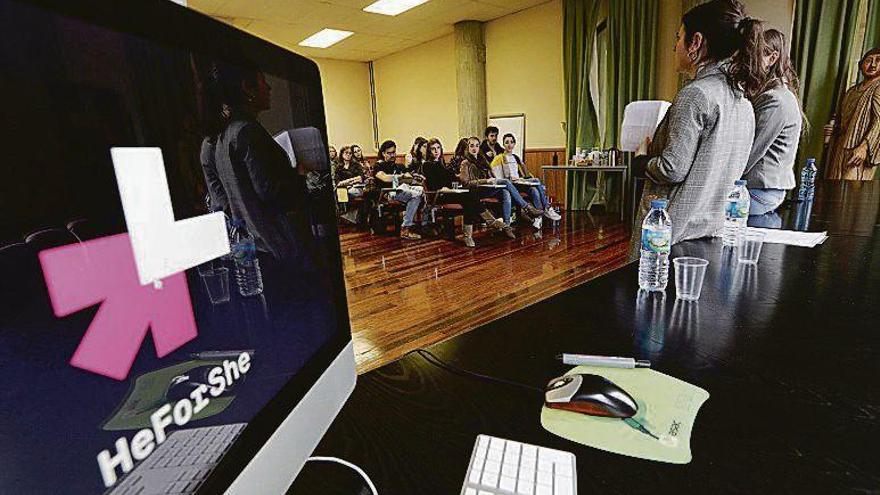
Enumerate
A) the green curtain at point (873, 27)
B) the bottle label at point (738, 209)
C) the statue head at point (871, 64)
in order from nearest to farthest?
the bottle label at point (738, 209), the statue head at point (871, 64), the green curtain at point (873, 27)

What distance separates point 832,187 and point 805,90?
6.08 ft

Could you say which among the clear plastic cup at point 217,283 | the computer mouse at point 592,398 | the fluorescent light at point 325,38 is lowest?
the computer mouse at point 592,398

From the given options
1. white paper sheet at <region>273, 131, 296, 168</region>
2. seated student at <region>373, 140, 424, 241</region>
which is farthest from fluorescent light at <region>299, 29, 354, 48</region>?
white paper sheet at <region>273, 131, 296, 168</region>

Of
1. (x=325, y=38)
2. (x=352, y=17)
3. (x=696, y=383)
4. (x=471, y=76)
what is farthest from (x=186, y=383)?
(x=325, y=38)

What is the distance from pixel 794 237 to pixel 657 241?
747mm

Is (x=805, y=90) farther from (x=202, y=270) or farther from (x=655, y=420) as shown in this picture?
(x=202, y=270)

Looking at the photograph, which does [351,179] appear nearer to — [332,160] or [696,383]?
[332,160]

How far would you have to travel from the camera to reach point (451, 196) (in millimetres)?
4977

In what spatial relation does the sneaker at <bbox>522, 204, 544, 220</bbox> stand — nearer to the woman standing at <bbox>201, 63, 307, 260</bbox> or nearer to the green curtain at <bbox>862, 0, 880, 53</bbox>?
the green curtain at <bbox>862, 0, 880, 53</bbox>

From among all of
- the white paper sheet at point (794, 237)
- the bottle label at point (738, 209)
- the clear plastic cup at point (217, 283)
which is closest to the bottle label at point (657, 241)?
the bottle label at point (738, 209)

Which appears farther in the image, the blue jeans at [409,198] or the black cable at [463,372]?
the blue jeans at [409,198]

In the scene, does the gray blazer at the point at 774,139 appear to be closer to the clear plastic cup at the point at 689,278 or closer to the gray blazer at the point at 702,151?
the gray blazer at the point at 702,151

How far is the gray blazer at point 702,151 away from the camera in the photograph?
4.54 ft

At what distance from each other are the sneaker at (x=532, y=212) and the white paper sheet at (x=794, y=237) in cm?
352
